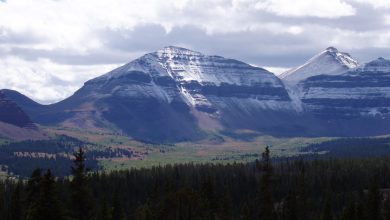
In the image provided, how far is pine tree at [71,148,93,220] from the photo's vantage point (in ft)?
323

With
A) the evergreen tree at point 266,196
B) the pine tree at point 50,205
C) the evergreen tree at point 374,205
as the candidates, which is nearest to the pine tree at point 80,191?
the pine tree at point 50,205

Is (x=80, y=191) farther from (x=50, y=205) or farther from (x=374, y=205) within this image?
(x=374, y=205)

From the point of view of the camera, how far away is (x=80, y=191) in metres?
99.4

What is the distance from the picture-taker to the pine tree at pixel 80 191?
98.4 meters

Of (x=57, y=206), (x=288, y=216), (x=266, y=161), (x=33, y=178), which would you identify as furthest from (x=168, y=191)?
(x=57, y=206)

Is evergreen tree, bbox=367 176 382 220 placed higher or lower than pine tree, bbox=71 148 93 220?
lower

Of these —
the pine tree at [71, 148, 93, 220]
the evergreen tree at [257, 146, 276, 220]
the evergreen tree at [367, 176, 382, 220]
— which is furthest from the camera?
the evergreen tree at [367, 176, 382, 220]

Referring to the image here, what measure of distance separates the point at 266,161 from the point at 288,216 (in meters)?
49.4

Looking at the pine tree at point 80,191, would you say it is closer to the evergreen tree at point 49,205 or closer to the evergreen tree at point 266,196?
the evergreen tree at point 49,205

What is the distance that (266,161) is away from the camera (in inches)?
4434

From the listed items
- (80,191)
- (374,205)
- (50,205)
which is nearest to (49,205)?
(50,205)

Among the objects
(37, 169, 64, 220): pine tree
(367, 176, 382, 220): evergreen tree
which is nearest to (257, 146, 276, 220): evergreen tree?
(367, 176, 382, 220): evergreen tree

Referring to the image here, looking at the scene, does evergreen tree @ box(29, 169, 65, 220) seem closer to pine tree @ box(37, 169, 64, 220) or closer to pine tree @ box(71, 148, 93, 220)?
pine tree @ box(37, 169, 64, 220)

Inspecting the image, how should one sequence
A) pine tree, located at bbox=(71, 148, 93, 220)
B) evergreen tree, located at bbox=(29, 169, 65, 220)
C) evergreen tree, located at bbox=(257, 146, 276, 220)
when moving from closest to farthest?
evergreen tree, located at bbox=(29, 169, 65, 220) < pine tree, located at bbox=(71, 148, 93, 220) < evergreen tree, located at bbox=(257, 146, 276, 220)
